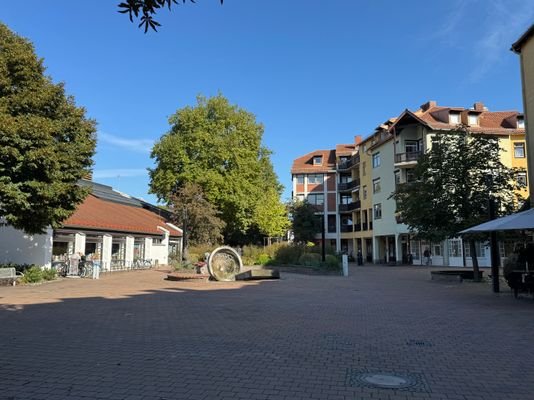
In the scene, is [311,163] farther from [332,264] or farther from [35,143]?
[35,143]

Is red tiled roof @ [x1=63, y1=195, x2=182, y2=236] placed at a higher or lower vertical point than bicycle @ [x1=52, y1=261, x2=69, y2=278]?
higher

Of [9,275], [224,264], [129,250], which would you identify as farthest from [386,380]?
[129,250]

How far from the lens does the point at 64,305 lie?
43.1ft

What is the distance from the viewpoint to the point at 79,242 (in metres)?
28.8

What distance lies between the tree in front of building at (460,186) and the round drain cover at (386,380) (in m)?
16.0

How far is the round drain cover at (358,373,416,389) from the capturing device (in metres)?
5.72

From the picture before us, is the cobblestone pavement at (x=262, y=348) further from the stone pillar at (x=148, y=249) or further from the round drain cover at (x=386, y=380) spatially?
the stone pillar at (x=148, y=249)

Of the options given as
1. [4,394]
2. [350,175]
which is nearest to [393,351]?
[4,394]

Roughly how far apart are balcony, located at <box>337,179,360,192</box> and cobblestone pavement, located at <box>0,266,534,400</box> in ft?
158

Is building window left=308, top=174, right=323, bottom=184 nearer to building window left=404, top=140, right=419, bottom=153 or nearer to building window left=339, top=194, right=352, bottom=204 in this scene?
building window left=339, top=194, right=352, bottom=204

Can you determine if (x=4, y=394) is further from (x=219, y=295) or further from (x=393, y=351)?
(x=219, y=295)

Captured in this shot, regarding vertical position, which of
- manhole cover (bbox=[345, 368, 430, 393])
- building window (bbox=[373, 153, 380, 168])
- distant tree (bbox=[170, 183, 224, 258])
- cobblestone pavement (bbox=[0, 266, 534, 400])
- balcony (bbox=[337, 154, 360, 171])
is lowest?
manhole cover (bbox=[345, 368, 430, 393])

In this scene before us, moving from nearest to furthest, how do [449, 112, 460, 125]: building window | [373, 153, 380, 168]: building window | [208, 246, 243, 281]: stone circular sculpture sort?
[208, 246, 243, 281]: stone circular sculpture → [449, 112, 460, 125]: building window → [373, 153, 380, 168]: building window

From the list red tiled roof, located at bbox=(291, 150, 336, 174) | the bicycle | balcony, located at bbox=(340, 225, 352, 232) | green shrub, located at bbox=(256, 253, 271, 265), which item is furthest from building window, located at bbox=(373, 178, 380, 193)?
the bicycle
